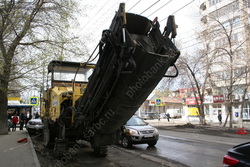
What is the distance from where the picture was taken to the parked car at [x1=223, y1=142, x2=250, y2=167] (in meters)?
3.39

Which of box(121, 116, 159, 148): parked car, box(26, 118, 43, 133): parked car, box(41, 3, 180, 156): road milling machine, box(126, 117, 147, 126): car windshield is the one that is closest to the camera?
box(41, 3, 180, 156): road milling machine

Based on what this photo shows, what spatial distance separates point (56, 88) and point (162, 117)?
153ft

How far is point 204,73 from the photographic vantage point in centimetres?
2191

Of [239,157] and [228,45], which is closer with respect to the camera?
[239,157]

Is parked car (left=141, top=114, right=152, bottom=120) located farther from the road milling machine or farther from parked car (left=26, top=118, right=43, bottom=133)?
the road milling machine

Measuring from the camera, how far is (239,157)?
350cm

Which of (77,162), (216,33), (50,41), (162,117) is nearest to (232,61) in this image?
(216,33)

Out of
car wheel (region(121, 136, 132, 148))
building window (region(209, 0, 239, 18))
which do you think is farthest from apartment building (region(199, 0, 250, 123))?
car wheel (region(121, 136, 132, 148))

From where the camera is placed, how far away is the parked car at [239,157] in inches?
133

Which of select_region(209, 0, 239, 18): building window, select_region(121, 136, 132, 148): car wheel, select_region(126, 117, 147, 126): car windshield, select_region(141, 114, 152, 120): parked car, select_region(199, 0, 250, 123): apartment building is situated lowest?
select_region(141, 114, 152, 120): parked car

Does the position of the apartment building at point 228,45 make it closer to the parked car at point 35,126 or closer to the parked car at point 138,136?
the parked car at point 138,136

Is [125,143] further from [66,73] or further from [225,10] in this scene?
[225,10]

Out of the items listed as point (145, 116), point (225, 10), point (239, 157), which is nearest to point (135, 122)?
point (239, 157)

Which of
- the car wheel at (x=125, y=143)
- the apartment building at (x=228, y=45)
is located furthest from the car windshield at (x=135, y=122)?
the apartment building at (x=228, y=45)
